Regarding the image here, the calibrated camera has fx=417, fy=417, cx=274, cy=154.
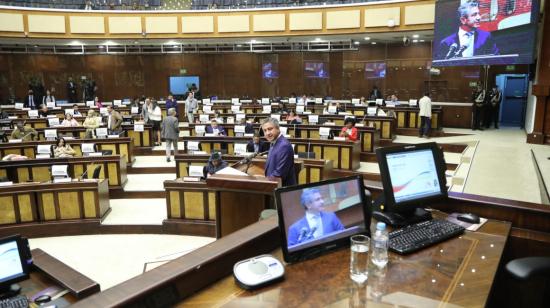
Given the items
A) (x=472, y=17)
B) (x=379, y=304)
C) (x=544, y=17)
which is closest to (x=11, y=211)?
(x=379, y=304)

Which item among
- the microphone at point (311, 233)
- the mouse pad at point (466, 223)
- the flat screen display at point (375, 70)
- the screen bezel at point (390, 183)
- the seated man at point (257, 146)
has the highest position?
the flat screen display at point (375, 70)

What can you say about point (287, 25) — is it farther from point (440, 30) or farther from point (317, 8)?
point (440, 30)

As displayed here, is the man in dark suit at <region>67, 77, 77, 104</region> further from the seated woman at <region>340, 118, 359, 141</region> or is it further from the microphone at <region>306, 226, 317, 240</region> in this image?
the microphone at <region>306, 226, 317, 240</region>

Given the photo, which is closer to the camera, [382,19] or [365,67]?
[382,19]

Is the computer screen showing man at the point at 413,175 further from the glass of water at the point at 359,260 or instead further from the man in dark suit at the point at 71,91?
the man in dark suit at the point at 71,91

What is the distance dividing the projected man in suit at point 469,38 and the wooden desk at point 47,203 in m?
8.38

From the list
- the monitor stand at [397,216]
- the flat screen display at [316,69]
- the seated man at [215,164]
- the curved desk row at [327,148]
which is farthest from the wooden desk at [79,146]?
the flat screen display at [316,69]

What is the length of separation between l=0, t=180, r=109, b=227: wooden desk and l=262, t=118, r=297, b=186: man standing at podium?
3.75m

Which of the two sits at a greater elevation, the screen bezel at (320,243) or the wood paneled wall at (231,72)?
the wood paneled wall at (231,72)

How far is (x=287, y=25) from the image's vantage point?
14.4 meters

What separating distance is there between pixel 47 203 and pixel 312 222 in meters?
5.48

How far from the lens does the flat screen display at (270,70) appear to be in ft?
56.7

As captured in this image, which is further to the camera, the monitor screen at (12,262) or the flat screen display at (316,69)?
the flat screen display at (316,69)

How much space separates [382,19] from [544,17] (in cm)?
515
